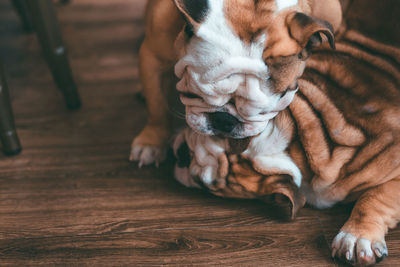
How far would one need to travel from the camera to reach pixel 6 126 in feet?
4.01

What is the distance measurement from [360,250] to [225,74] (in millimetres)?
490

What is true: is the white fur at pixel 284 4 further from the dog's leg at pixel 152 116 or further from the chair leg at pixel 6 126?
the chair leg at pixel 6 126

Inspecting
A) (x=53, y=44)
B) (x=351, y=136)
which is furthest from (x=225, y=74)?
(x=53, y=44)

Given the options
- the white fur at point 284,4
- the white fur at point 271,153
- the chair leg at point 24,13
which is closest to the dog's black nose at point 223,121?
the white fur at point 271,153

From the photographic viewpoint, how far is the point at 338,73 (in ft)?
3.35

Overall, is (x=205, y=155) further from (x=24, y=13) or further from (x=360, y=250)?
(x=24, y=13)

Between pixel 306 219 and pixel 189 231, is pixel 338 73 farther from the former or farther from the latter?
pixel 189 231

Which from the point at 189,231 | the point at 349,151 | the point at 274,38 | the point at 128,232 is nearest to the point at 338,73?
the point at 349,151

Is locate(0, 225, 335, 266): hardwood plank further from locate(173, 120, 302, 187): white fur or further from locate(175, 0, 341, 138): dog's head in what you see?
locate(175, 0, 341, 138): dog's head

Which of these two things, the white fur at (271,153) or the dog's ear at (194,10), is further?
the white fur at (271,153)

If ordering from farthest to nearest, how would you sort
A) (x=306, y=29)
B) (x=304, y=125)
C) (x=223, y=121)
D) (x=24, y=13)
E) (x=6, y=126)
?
(x=24, y=13)
(x=6, y=126)
(x=304, y=125)
(x=223, y=121)
(x=306, y=29)

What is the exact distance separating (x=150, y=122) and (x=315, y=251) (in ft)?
1.94

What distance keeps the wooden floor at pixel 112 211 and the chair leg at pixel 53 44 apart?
77mm

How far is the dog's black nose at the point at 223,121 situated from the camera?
89 centimetres
